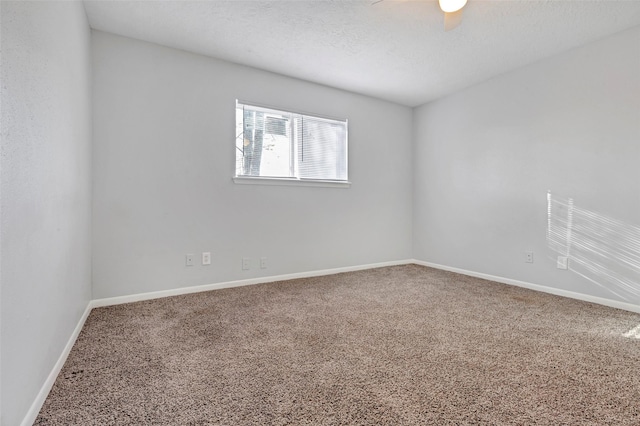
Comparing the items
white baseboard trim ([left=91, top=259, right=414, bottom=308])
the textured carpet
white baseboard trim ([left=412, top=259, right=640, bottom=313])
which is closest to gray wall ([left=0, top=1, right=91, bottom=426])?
the textured carpet

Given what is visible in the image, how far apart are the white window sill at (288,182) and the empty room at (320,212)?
0.07 ft

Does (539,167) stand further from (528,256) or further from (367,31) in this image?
(367,31)

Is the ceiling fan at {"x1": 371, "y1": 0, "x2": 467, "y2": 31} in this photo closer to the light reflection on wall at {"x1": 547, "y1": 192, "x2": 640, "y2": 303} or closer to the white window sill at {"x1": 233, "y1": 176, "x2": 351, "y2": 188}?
the white window sill at {"x1": 233, "y1": 176, "x2": 351, "y2": 188}

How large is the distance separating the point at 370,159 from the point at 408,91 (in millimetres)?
999

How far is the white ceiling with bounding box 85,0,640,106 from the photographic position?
2340mm

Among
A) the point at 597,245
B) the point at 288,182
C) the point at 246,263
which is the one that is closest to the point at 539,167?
the point at 597,245

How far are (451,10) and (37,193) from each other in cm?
252

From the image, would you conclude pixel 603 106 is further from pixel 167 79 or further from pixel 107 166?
pixel 107 166

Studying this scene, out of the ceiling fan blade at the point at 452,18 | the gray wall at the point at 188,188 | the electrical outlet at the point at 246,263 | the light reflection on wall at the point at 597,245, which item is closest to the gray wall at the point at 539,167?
the light reflection on wall at the point at 597,245

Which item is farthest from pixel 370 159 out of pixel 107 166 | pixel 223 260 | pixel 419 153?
pixel 107 166

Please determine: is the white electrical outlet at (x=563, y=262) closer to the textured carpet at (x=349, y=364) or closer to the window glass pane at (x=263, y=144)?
the textured carpet at (x=349, y=364)

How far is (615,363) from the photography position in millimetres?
1688

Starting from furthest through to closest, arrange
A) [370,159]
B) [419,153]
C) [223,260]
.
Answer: [419,153] < [370,159] < [223,260]

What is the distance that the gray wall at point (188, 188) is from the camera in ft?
8.90
